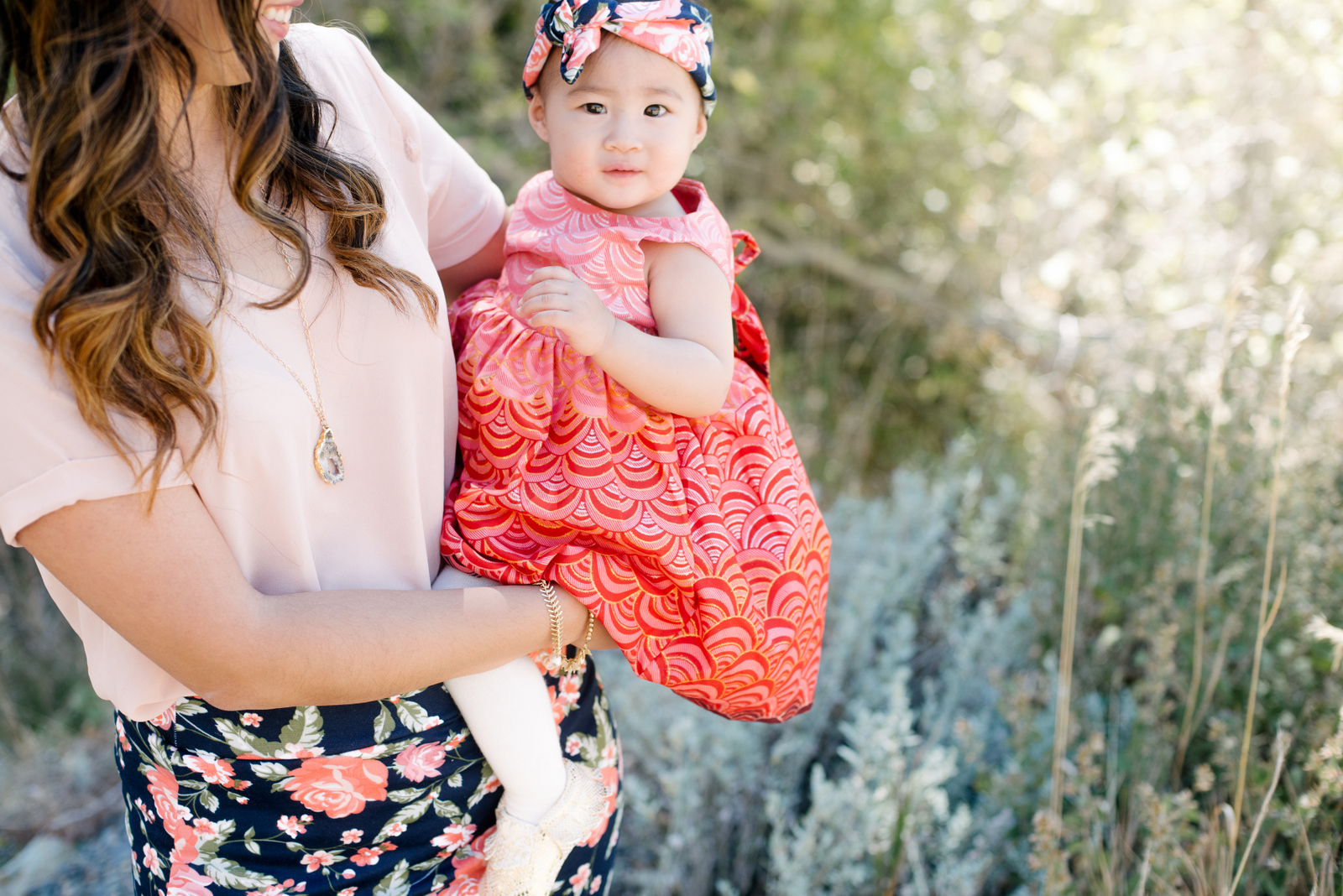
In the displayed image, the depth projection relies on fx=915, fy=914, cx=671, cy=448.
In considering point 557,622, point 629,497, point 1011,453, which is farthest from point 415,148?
point 1011,453

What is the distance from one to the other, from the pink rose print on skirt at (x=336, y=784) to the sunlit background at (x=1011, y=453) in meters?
0.98

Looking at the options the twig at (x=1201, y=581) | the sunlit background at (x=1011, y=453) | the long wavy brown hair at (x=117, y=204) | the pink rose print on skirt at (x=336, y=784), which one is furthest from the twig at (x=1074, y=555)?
the long wavy brown hair at (x=117, y=204)

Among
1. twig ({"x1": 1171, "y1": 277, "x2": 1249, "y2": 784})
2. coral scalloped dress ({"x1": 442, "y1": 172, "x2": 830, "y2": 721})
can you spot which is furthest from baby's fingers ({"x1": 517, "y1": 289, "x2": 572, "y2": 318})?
twig ({"x1": 1171, "y1": 277, "x2": 1249, "y2": 784})

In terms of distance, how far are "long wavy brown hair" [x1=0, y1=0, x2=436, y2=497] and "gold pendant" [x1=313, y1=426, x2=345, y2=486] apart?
5.7 inches

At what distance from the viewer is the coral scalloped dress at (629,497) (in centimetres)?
122

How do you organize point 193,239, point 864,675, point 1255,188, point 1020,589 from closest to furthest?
point 193,239, point 864,675, point 1020,589, point 1255,188

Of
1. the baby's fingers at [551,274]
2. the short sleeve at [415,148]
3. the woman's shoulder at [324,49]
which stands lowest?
the baby's fingers at [551,274]

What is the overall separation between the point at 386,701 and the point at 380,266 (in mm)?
553

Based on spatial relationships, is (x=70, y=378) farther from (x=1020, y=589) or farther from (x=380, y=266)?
(x=1020, y=589)

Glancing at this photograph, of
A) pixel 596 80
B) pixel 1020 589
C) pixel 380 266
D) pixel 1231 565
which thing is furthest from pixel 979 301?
pixel 380 266

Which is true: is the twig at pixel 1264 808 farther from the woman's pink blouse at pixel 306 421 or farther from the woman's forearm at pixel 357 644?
the woman's pink blouse at pixel 306 421

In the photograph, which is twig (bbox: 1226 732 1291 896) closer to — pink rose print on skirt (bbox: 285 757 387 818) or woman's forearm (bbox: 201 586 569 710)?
woman's forearm (bbox: 201 586 569 710)

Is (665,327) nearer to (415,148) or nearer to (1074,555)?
(415,148)

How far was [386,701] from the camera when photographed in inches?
46.3
